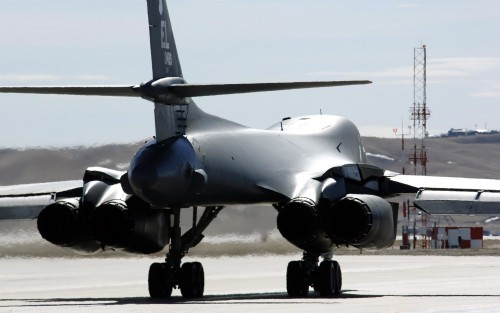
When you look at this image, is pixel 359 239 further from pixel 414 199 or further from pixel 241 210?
pixel 241 210

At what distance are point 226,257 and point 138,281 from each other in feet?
10.8

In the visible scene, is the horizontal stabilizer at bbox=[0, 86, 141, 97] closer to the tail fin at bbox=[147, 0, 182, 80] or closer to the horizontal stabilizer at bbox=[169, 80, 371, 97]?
the tail fin at bbox=[147, 0, 182, 80]

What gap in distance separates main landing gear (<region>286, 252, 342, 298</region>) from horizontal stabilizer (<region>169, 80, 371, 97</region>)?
640 cm

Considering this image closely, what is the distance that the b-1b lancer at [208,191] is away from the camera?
90.2 feet

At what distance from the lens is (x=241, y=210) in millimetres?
41000

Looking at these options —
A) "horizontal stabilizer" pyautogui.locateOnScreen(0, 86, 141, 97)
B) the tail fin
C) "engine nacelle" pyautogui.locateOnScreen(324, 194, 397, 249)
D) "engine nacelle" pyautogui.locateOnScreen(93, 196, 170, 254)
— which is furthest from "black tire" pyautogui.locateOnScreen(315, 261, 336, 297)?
"horizontal stabilizer" pyautogui.locateOnScreen(0, 86, 141, 97)

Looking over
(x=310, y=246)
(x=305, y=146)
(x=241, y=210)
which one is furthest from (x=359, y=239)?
(x=241, y=210)

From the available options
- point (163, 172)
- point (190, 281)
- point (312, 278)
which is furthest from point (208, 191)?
point (312, 278)

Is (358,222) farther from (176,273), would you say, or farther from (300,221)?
(176,273)

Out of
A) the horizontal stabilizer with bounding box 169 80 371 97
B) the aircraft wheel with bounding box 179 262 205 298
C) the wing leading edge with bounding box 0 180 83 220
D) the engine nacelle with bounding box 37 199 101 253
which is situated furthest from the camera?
the wing leading edge with bounding box 0 180 83 220

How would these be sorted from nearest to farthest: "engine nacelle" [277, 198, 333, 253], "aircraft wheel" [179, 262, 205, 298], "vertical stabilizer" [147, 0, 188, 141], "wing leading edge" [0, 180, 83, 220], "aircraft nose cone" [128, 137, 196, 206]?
"aircraft nose cone" [128, 137, 196, 206] → "vertical stabilizer" [147, 0, 188, 141] → "engine nacelle" [277, 198, 333, 253] → "aircraft wheel" [179, 262, 205, 298] → "wing leading edge" [0, 180, 83, 220]

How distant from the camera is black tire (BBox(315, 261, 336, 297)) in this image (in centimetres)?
3194

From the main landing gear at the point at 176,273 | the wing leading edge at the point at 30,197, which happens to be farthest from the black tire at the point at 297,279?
the wing leading edge at the point at 30,197

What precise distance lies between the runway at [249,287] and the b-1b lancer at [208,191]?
1.29 metres
